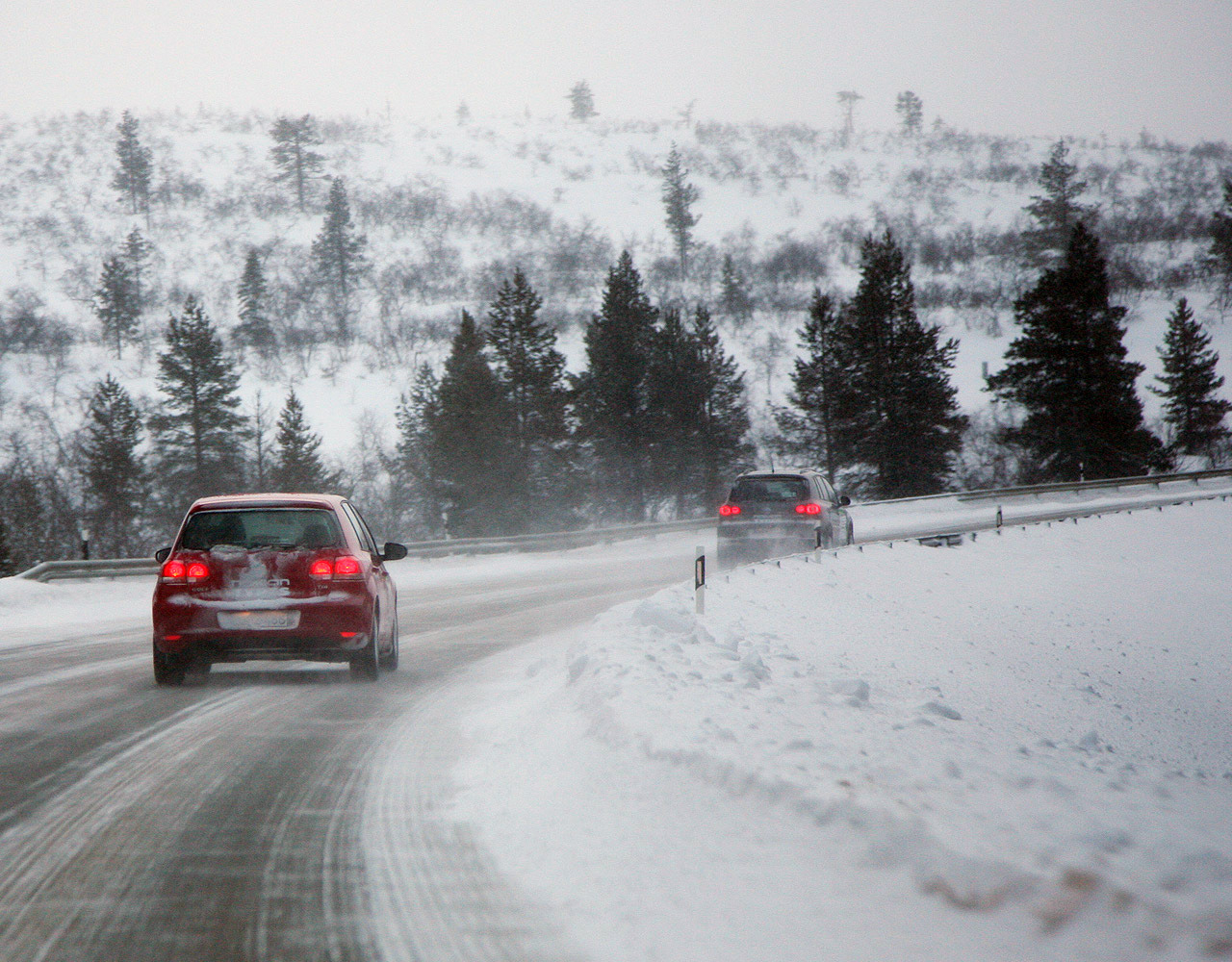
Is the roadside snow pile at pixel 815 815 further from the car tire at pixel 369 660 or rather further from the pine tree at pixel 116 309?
the pine tree at pixel 116 309

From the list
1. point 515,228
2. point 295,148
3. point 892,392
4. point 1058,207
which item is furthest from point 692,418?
point 295,148

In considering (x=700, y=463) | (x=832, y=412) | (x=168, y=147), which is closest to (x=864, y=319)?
(x=832, y=412)

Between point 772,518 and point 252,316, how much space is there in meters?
82.8

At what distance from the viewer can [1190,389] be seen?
63969mm

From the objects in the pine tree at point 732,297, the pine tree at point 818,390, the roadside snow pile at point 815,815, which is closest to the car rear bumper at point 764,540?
the roadside snow pile at point 815,815

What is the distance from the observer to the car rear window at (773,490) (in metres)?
22.0

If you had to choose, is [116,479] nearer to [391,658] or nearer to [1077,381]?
[1077,381]

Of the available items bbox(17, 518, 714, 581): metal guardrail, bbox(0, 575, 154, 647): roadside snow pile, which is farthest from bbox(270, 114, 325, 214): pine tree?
bbox(0, 575, 154, 647): roadside snow pile

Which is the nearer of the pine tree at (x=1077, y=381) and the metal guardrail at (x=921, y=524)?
the metal guardrail at (x=921, y=524)

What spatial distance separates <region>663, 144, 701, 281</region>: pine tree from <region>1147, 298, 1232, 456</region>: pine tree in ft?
186

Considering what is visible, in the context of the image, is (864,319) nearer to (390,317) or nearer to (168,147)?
(390,317)

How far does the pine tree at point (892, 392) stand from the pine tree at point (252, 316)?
59935 millimetres

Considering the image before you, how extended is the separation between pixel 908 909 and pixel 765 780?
4.34 ft

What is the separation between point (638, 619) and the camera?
455 inches
